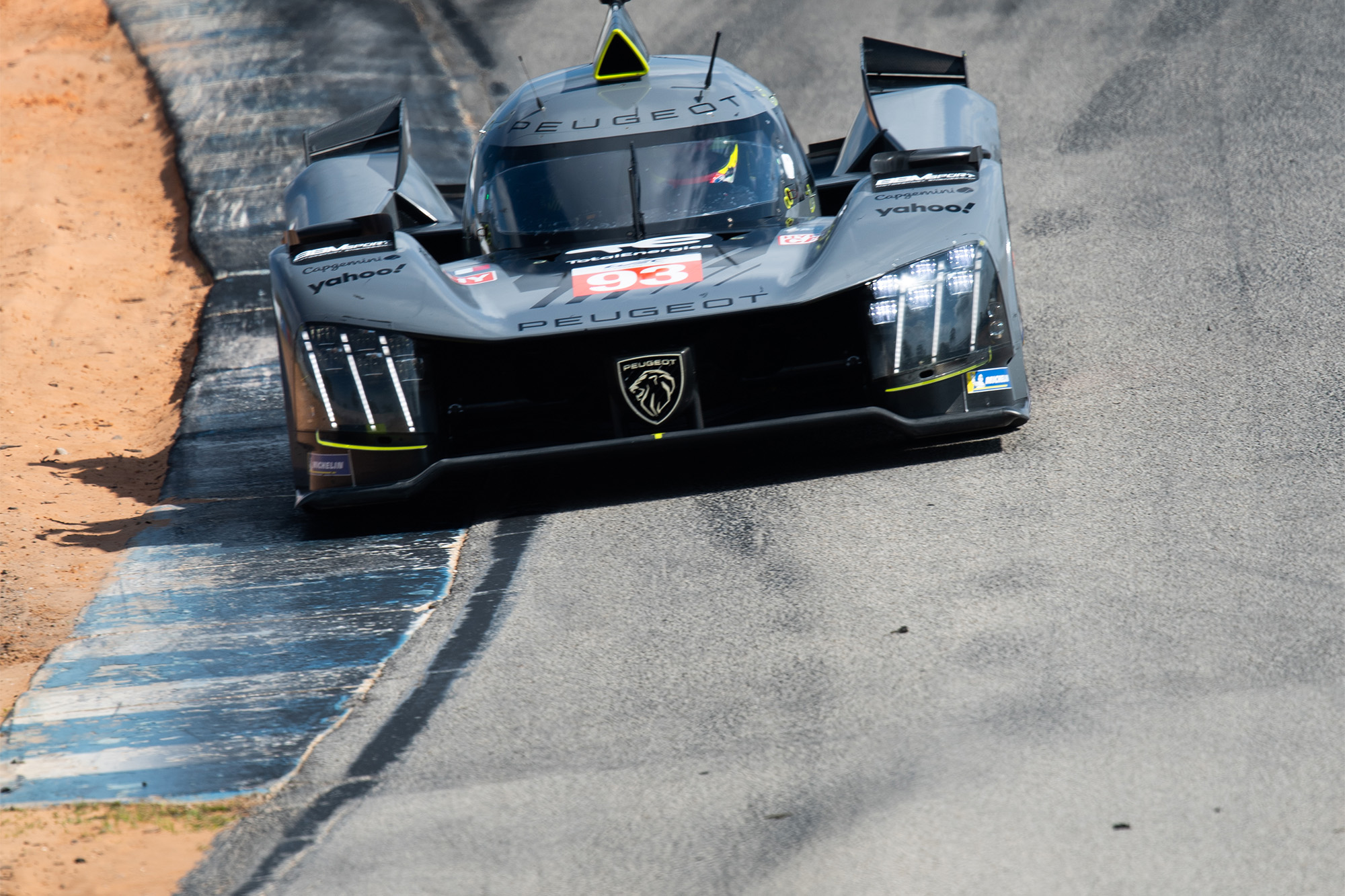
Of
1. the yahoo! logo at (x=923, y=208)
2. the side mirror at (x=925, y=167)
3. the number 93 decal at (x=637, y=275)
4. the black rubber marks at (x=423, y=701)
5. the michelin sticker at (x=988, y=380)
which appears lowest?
the black rubber marks at (x=423, y=701)

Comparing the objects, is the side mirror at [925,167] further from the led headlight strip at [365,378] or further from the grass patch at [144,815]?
the grass patch at [144,815]

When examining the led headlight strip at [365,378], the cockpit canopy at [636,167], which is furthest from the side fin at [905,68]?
the led headlight strip at [365,378]

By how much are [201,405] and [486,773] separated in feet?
17.4

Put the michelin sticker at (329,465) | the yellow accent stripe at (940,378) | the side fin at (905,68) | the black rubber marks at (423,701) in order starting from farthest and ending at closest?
the side fin at (905,68)
the michelin sticker at (329,465)
the yellow accent stripe at (940,378)
the black rubber marks at (423,701)

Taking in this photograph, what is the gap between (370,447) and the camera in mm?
5434

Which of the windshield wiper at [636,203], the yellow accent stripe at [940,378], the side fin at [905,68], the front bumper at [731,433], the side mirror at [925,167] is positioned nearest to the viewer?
the front bumper at [731,433]

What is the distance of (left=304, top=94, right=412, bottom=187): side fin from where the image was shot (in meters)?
8.03

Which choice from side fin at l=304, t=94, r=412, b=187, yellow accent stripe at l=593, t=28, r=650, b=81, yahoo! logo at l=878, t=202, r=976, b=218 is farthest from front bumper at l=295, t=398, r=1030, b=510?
side fin at l=304, t=94, r=412, b=187

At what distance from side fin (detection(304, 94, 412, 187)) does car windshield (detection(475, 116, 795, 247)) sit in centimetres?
164

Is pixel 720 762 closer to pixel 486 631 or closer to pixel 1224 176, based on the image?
pixel 486 631

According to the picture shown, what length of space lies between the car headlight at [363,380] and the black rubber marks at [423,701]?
56cm

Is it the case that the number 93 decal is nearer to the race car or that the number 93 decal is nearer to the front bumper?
the race car

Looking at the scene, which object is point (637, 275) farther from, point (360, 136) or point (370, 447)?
point (360, 136)

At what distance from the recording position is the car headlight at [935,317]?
5273 mm
